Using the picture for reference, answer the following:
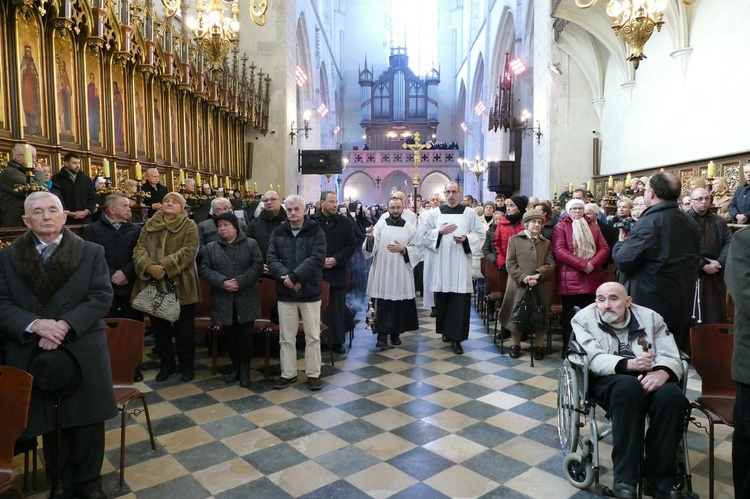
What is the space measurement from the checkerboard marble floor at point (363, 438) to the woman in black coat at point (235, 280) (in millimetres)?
431

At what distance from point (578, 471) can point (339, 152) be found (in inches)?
557

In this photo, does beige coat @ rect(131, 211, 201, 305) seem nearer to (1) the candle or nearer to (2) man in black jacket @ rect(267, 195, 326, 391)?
Answer: (2) man in black jacket @ rect(267, 195, 326, 391)

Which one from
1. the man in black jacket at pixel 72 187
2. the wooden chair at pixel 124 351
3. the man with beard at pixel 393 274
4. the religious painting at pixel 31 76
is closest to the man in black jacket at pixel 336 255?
the man with beard at pixel 393 274

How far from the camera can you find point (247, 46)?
590 inches

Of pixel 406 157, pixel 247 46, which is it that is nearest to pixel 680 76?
pixel 247 46

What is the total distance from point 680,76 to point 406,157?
21.8m

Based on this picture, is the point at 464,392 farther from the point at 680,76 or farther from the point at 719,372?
the point at 680,76

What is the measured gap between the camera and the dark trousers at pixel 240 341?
4703 millimetres

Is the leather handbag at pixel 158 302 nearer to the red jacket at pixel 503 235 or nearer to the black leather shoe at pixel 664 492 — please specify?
the red jacket at pixel 503 235

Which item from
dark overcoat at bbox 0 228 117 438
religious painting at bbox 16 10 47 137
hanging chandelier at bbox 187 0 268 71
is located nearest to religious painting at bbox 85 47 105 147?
religious painting at bbox 16 10 47 137

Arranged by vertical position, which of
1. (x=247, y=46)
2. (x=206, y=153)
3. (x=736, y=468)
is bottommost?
(x=736, y=468)

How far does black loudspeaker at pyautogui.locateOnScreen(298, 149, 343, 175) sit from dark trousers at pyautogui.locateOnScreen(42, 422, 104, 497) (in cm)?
1367

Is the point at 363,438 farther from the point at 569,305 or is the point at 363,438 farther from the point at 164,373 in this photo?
the point at 569,305

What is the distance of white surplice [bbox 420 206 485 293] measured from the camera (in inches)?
229
